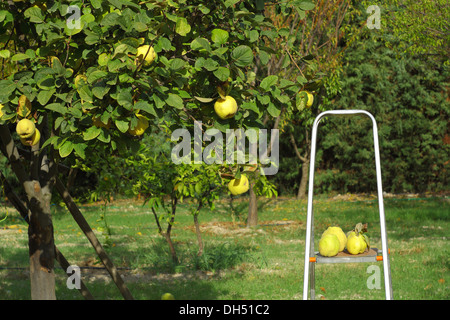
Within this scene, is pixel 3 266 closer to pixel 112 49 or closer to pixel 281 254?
pixel 281 254

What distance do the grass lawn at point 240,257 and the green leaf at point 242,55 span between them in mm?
3630

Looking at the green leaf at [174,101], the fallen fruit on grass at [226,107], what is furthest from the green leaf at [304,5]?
the green leaf at [174,101]

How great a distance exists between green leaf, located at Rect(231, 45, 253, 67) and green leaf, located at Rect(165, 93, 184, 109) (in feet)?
0.90

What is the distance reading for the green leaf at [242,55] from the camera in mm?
2119

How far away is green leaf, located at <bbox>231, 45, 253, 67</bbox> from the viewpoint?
6.95 ft

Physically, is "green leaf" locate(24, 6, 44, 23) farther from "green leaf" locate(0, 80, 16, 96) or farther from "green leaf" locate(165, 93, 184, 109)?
"green leaf" locate(165, 93, 184, 109)

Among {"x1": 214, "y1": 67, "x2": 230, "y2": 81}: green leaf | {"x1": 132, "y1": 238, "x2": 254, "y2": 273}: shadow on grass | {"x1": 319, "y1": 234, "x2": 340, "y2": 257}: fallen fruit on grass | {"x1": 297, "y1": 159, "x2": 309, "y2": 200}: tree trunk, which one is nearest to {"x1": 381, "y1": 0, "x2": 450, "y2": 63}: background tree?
{"x1": 132, "y1": 238, "x2": 254, "y2": 273}: shadow on grass

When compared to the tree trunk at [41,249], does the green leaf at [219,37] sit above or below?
above

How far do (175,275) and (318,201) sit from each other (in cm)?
864

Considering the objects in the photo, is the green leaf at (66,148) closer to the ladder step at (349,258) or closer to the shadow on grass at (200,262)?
the ladder step at (349,258)

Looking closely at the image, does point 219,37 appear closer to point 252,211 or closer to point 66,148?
point 66,148

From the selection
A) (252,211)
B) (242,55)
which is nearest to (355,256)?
(242,55)

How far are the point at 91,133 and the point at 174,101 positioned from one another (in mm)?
362

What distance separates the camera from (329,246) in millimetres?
2793
